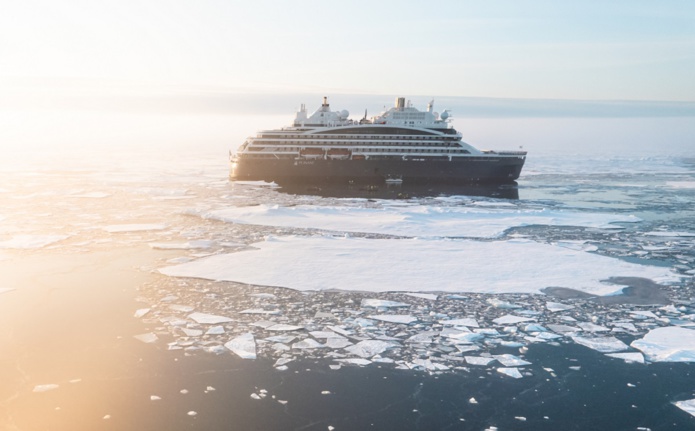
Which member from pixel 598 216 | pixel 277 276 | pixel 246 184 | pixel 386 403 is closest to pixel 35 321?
pixel 277 276

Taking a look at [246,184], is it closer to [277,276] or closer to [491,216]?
[491,216]

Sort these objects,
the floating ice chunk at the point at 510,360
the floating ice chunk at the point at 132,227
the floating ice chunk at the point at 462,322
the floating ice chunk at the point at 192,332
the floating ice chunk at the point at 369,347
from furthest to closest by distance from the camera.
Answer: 1. the floating ice chunk at the point at 132,227
2. the floating ice chunk at the point at 462,322
3. the floating ice chunk at the point at 192,332
4. the floating ice chunk at the point at 369,347
5. the floating ice chunk at the point at 510,360

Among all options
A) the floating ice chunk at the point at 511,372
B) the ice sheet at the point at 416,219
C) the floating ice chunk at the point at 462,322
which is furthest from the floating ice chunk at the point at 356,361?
the ice sheet at the point at 416,219

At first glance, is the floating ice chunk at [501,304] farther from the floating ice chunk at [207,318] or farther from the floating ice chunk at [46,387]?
the floating ice chunk at [46,387]

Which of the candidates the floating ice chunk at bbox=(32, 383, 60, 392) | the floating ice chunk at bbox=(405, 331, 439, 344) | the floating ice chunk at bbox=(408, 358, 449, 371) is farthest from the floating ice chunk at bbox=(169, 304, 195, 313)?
the floating ice chunk at bbox=(408, 358, 449, 371)

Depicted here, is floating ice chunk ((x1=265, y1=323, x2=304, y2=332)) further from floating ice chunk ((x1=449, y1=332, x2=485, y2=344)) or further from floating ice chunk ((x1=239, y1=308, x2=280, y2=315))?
floating ice chunk ((x1=449, y1=332, x2=485, y2=344))
